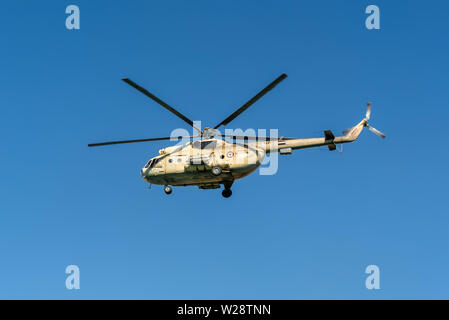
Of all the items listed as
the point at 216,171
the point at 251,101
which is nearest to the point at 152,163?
the point at 216,171

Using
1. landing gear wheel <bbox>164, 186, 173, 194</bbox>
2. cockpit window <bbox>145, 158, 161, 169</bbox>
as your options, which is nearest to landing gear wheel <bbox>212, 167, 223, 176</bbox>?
landing gear wheel <bbox>164, 186, 173, 194</bbox>

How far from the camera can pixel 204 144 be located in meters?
40.5

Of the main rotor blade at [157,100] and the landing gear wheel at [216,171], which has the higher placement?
the main rotor blade at [157,100]

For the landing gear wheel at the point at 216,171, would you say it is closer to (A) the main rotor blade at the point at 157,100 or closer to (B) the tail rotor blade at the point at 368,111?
(A) the main rotor blade at the point at 157,100

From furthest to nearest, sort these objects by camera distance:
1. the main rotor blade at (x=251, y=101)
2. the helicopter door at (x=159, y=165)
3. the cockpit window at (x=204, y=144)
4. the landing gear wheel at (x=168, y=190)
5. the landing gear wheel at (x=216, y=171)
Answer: the landing gear wheel at (x=168, y=190), the helicopter door at (x=159, y=165), the cockpit window at (x=204, y=144), the landing gear wheel at (x=216, y=171), the main rotor blade at (x=251, y=101)

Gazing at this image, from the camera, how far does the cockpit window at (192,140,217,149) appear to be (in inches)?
1582

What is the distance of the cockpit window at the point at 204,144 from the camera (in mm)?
40188

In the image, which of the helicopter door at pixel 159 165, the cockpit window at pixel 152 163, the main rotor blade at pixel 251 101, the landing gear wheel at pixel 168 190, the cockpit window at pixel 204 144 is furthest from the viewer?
the cockpit window at pixel 152 163

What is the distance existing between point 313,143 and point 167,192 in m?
11.4

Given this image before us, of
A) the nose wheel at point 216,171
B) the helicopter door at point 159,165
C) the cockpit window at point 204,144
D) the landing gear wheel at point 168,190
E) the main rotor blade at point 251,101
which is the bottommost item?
the landing gear wheel at point 168,190

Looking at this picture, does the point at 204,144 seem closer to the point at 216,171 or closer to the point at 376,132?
the point at 216,171

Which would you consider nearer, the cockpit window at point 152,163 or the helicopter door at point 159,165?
the helicopter door at point 159,165

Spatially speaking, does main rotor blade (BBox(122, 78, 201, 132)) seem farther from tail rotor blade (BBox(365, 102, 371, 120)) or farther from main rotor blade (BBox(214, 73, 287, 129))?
tail rotor blade (BBox(365, 102, 371, 120))

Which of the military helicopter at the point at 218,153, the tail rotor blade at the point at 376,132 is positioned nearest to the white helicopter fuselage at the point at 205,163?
the military helicopter at the point at 218,153
